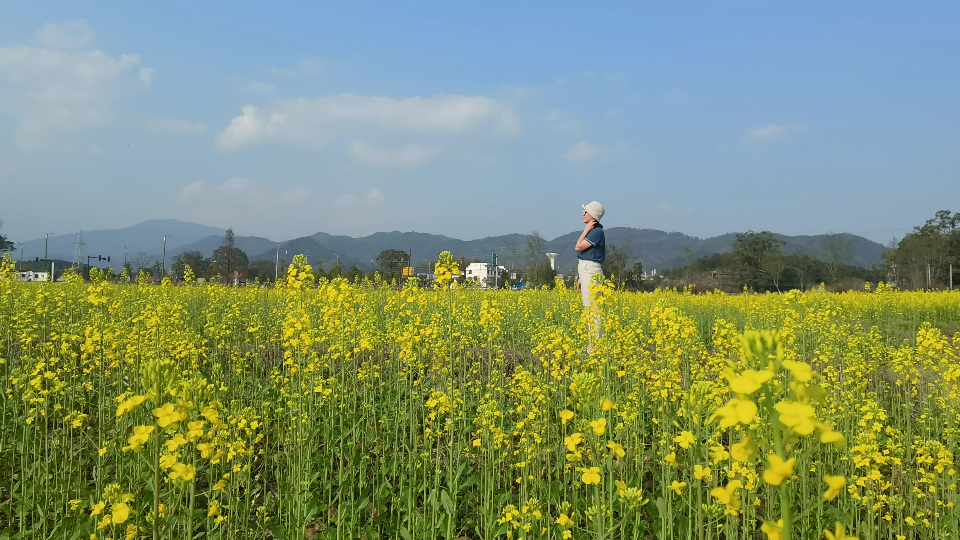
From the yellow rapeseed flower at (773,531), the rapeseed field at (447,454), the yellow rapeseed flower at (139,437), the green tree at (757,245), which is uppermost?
the green tree at (757,245)

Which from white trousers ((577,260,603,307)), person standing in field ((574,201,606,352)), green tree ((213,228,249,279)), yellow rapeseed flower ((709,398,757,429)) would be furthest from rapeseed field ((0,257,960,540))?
green tree ((213,228,249,279))

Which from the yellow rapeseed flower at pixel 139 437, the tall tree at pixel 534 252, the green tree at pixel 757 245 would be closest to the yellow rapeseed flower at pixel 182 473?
the yellow rapeseed flower at pixel 139 437

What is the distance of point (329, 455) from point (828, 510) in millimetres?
3589

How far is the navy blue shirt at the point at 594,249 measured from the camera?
26.0 ft

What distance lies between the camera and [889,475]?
4.35 metres

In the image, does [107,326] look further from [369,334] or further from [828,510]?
[828,510]

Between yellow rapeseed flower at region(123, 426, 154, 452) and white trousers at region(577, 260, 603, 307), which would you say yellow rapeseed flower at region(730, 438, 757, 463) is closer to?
yellow rapeseed flower at region(123, 426, 154, 452)

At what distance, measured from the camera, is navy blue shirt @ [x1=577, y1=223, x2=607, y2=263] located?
7918 mm

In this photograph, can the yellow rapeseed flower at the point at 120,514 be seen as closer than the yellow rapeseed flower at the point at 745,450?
No

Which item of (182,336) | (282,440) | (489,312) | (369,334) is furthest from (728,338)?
(182,336)

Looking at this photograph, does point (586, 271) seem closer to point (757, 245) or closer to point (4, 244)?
point (757, 245)

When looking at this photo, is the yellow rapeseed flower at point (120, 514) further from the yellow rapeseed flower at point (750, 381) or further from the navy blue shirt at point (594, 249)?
the navy blue shirt at point (594, 249)

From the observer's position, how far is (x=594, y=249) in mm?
7980

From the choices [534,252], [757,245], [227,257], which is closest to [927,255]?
[757,245]
